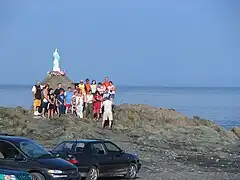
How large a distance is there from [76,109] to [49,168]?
732 inches

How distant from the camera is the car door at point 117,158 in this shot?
21094 mm

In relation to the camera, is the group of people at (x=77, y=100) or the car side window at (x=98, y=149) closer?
the car side window at (x=98, y=149)

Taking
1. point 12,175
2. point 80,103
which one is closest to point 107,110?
point 80,103

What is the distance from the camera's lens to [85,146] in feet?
65.9

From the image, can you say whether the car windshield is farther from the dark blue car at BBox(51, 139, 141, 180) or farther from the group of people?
the group of people

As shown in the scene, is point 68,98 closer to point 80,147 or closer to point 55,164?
point 80,147

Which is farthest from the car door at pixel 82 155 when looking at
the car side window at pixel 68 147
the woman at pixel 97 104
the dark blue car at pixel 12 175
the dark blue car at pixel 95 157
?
the woman at pixel 97 104

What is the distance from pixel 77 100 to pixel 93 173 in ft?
47.5

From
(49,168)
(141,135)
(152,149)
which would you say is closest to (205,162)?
(152,149)

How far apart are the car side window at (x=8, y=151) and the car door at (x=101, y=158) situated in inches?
139

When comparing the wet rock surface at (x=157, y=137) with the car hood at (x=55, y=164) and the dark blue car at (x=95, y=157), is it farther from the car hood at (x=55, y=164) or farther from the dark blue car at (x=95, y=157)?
the car hood at (x=55, y=164)

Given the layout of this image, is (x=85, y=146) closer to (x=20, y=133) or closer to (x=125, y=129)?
(x=20, y=133)

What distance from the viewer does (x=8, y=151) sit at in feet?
56.3

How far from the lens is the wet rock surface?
26688 mm
